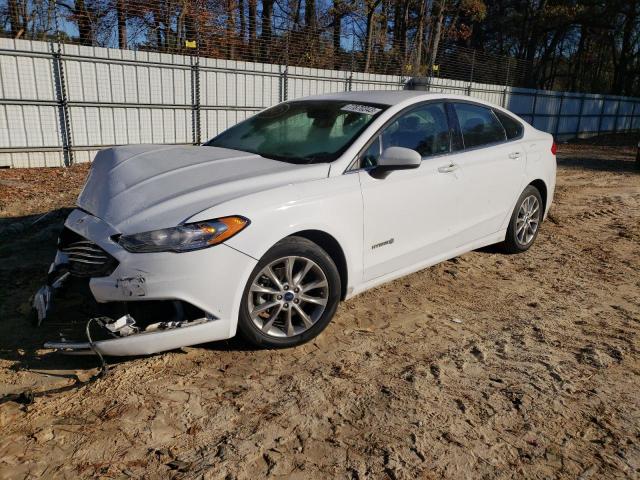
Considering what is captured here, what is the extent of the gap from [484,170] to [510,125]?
91 cm

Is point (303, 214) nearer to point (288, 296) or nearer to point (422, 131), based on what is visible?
point (288, 296)

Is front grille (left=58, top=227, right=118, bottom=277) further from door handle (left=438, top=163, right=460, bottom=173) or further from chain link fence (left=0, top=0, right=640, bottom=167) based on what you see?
chain link fence (left=0, top=0, right=640, bottom=167)

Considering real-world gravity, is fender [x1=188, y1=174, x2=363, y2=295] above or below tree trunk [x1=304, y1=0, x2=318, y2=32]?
below

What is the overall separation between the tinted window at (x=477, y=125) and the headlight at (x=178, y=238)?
254cm

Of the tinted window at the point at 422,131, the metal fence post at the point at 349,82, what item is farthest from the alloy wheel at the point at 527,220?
the metal fence post at the point at 349,82

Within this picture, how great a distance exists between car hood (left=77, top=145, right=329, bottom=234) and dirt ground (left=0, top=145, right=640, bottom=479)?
34.8 inches

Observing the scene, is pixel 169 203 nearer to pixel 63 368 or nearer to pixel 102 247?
pixel 102 247

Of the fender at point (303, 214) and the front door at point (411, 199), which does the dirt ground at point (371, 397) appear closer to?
the front door at point (411, 199)

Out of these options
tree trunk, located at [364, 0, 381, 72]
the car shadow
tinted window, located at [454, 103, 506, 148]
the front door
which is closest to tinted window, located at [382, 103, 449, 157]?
the front door

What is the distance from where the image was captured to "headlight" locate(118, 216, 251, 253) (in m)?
2.84

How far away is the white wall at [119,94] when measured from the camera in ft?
33.5

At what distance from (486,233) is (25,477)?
391 centimetres

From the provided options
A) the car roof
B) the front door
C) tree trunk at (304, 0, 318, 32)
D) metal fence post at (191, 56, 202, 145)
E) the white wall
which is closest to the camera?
the front door

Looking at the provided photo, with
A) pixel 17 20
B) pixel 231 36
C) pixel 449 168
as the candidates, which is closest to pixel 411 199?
pixel 449 168
